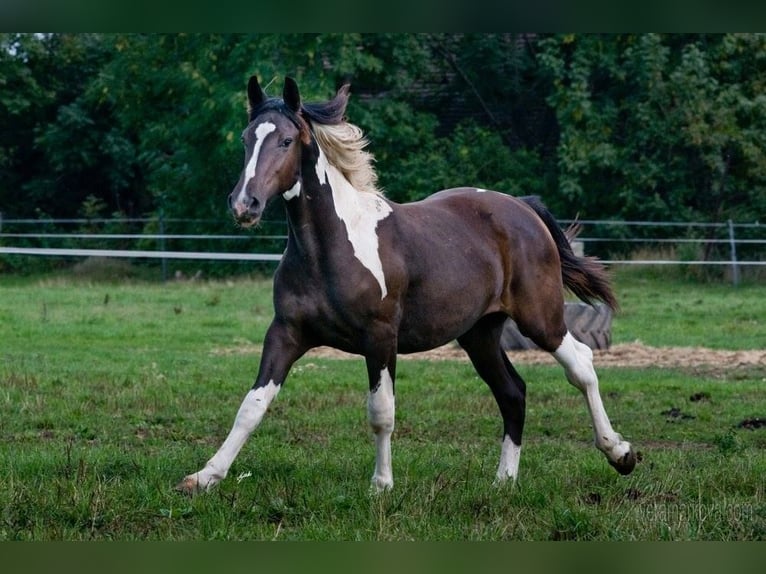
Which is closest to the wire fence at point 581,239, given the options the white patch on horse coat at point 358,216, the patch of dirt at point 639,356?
the patch of dirt at point 639,356

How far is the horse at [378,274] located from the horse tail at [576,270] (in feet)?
1.16

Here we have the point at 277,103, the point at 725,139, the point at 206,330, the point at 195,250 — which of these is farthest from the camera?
the point at 195,250

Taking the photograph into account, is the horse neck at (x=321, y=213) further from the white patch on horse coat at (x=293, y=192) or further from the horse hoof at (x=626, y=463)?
the horse hoof at (x=626, y=463)

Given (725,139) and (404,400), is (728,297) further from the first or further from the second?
(404,400)

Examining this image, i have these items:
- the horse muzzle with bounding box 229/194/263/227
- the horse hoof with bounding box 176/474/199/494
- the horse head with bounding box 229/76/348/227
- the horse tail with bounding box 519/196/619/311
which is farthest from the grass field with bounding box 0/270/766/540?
the horse head with bounding box 229/76/348/227

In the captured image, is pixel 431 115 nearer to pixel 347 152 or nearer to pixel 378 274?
pixel 347 152

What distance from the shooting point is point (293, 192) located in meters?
6.08

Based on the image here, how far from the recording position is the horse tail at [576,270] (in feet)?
25.1

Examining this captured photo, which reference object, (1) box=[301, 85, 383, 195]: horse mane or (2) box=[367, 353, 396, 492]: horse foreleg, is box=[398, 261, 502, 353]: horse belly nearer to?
(2) box=[367, 353, 396, 492]: horse foreleg

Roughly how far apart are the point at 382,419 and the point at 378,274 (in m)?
0.79

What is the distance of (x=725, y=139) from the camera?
82.5 ft

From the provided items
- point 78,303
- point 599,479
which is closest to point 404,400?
point 599,479

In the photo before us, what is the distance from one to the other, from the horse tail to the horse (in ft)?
1.16

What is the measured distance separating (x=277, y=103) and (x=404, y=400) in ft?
14.5
